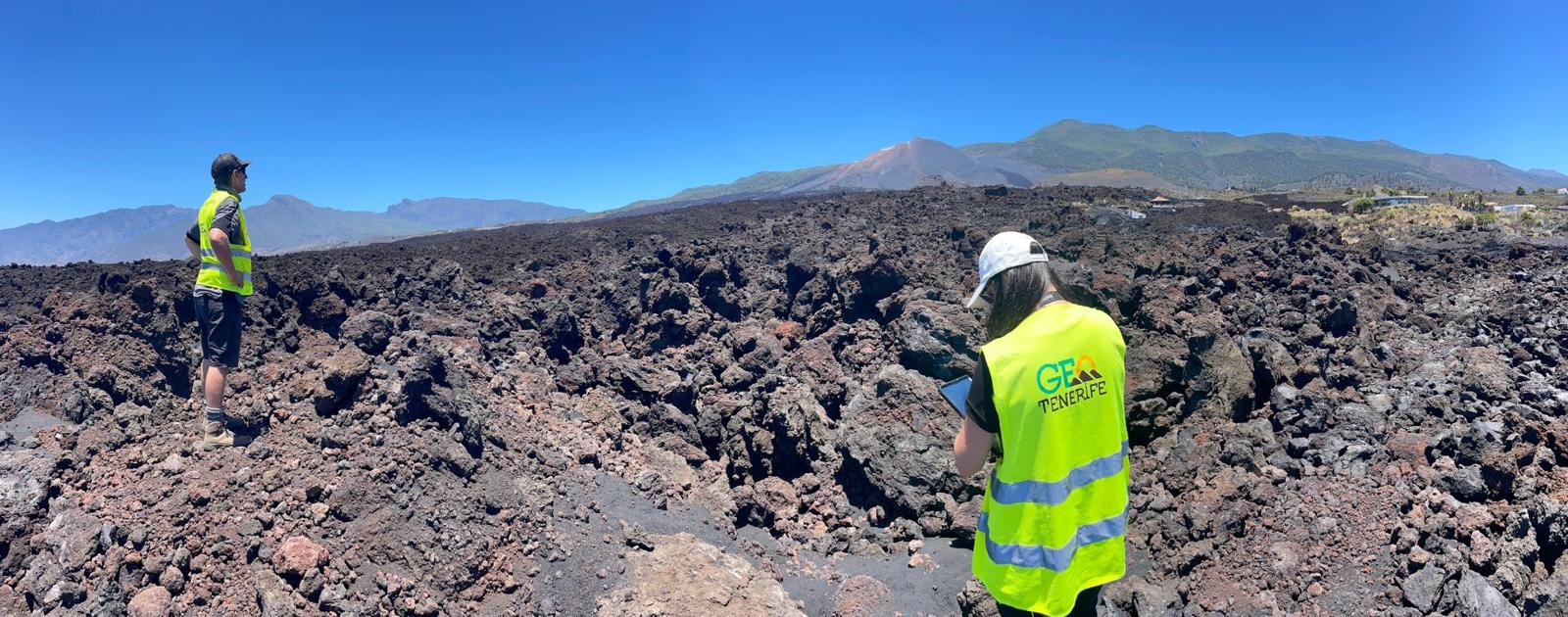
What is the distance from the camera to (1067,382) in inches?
82.5

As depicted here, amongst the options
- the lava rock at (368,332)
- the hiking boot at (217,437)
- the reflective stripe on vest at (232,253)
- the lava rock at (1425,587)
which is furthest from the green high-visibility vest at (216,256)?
the lava rock at (1425,587)

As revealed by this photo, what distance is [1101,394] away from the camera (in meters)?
2.16

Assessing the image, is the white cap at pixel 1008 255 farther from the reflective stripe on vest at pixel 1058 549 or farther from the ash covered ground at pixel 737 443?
the ash covered ground at pixel 737 443

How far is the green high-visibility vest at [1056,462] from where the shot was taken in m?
2.08

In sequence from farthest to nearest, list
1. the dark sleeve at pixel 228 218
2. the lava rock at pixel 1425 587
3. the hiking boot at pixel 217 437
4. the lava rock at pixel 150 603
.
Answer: the hiking boot at pixel 217 437, the dark sleeve at pixel 228 218, the lava rock at pixel 150 603, the lava rock at pixel 1425 587

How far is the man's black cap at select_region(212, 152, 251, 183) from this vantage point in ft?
17.1

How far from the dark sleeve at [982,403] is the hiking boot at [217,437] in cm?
617

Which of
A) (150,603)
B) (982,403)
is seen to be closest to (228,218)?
(150,603)

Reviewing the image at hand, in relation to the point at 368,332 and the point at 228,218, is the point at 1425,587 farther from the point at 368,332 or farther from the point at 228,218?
the point at 368,332

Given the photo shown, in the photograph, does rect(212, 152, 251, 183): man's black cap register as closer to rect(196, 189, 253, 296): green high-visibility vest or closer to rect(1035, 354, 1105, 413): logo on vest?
rect(196, 189, 253, 296): green high-visibility vest

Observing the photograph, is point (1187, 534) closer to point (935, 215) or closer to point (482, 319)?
point (482, 319)

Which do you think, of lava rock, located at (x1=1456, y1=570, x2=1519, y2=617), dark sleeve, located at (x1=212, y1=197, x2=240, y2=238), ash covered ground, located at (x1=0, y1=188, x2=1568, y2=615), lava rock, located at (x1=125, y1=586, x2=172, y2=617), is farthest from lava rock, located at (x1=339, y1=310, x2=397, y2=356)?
lava rock, located at (x1=1456, y1=570, x2=1519, y2=617)

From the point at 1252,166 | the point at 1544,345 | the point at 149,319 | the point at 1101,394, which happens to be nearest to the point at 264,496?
the point at 149,319

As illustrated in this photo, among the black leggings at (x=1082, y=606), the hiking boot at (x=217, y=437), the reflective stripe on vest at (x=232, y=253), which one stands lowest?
the hiking boot at (x=217, y=437)
